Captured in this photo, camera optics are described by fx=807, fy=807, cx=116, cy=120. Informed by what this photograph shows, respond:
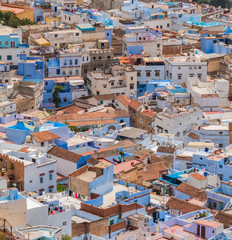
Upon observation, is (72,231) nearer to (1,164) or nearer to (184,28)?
(1,164)

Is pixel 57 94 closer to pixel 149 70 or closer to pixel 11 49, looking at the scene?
pixel 11 49

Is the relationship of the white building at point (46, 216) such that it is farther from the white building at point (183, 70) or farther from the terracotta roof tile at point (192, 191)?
the white building at point (183, 70)

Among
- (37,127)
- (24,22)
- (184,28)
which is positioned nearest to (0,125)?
(37,127)

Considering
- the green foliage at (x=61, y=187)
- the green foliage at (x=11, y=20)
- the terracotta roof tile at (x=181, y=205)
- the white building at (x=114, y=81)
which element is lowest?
the terracotta roof tile at (x=181, y=205)

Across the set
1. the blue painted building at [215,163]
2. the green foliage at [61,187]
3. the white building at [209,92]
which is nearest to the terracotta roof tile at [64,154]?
the green foliage at [61,187]

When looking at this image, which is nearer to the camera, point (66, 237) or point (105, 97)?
point (66, 237)

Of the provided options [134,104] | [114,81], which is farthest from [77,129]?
[114,81]

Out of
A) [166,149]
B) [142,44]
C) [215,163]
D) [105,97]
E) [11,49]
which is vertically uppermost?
[11,49]

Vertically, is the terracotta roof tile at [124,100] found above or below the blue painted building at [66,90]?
below
